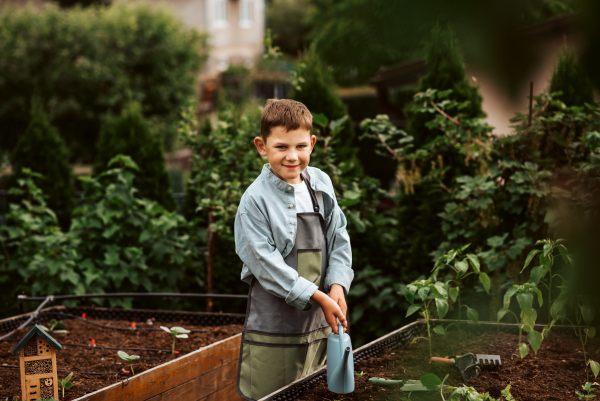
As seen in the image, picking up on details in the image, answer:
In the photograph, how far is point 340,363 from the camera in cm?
154

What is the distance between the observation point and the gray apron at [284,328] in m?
1.65

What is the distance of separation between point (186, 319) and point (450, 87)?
2269mm

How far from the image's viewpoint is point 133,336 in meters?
2.72

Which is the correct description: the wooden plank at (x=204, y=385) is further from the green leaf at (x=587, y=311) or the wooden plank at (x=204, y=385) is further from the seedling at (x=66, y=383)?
the green leaf at (x=587, y=311)

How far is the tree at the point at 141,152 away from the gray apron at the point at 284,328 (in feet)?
10.4

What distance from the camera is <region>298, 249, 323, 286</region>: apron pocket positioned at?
163cm

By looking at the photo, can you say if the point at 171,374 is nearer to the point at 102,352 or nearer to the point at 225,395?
the point at 225,395

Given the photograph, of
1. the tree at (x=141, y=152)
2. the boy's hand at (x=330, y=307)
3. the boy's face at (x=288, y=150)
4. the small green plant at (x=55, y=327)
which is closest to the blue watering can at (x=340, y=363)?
the boy's hand at (x=330, y=307)

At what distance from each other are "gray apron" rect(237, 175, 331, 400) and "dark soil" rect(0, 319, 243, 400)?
0.68 meters

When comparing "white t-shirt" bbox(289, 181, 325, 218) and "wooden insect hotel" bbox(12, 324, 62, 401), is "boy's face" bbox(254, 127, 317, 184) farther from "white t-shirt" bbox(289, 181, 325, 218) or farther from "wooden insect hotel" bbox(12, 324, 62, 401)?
"wooden insect hotel" bbox(12, 324, 62, 401)

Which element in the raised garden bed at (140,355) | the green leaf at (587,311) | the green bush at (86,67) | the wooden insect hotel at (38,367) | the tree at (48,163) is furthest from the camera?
the green bush at (86,67)

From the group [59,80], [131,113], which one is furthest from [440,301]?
[59,80]

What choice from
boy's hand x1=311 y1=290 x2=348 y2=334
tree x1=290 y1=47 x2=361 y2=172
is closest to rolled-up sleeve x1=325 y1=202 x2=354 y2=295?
boy's hand x1=311 y1=290 x2=348 y2=334

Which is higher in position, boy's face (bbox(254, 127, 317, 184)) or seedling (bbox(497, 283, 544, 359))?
boy's face (bbox(254, 127, 317, 184))
